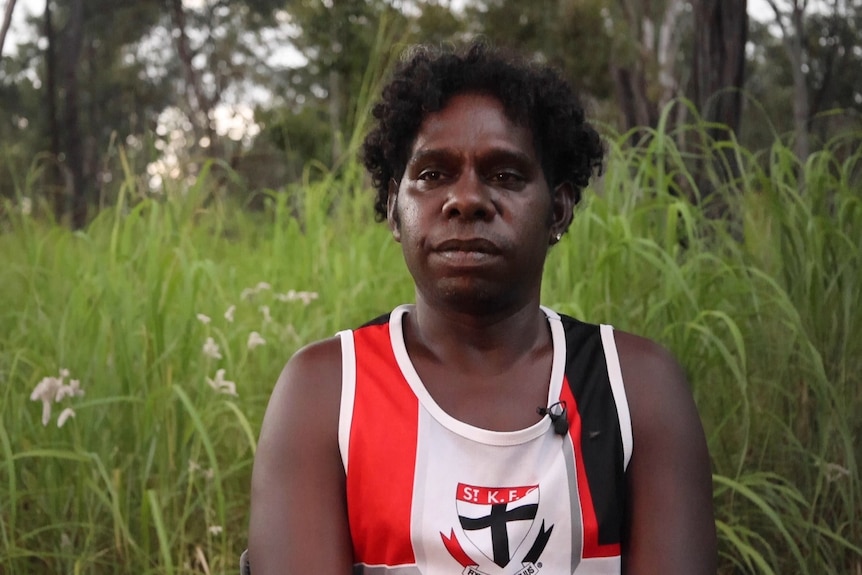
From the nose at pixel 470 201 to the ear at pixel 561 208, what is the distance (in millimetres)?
182

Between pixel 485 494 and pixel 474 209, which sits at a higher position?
pixel 474 209

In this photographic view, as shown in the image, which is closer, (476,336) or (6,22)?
(476,336)

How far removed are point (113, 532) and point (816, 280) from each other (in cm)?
168

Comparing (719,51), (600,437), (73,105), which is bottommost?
(600,437)

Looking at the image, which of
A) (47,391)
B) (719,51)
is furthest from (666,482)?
(719,51)

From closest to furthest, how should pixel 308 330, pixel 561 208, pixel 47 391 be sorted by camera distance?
pixel 561 208, pixel 47 391, pixel 308 330

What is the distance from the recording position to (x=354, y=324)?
2.61 meters

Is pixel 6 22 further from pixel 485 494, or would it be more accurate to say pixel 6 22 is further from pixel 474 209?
pixel 485 494

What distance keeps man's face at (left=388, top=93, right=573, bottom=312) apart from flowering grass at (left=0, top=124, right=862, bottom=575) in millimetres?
808

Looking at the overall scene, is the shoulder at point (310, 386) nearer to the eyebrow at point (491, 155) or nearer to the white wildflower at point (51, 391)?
the eyebrow at point (491, 155)

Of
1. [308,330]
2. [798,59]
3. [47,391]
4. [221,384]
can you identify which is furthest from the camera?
[798,59]

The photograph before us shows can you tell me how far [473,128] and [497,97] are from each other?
6cm

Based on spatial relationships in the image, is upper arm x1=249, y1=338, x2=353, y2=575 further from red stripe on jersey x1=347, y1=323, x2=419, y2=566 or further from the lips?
the lips

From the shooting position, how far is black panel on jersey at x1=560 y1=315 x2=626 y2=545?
1294 mm
